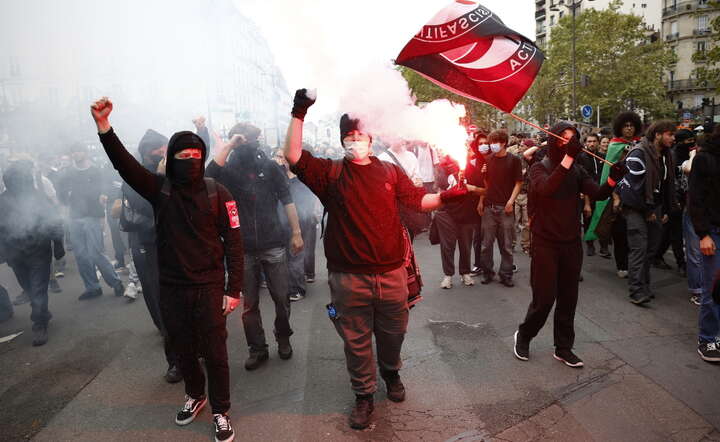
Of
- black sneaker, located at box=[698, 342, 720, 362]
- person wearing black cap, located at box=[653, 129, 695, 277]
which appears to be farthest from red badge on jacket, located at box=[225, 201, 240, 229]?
person wearing black cap, located at box=[653, 129, 695, 277]

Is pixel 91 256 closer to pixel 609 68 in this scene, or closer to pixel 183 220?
pixel 183 220

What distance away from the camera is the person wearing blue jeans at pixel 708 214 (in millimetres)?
3941

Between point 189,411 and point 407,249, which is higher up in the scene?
point 407,249

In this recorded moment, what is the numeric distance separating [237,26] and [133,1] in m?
1.32

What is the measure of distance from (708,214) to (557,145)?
1.37 meters

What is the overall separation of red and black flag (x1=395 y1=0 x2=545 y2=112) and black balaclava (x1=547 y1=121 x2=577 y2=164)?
414 mm

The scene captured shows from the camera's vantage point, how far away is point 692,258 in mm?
5273

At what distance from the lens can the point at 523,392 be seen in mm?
3662

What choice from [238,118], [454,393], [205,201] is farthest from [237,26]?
[454,393]

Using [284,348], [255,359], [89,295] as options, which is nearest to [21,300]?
[89,295]

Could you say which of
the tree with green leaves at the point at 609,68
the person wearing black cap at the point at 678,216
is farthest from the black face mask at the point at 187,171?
the tree with green leaves at the point at 609,68

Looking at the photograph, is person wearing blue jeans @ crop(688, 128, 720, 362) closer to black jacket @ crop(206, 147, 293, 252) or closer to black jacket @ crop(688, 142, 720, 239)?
black jacket @ crop(688, 142, 720, 239)

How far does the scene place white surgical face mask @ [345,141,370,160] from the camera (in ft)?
10.6

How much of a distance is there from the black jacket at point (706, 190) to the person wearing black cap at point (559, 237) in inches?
25.0
